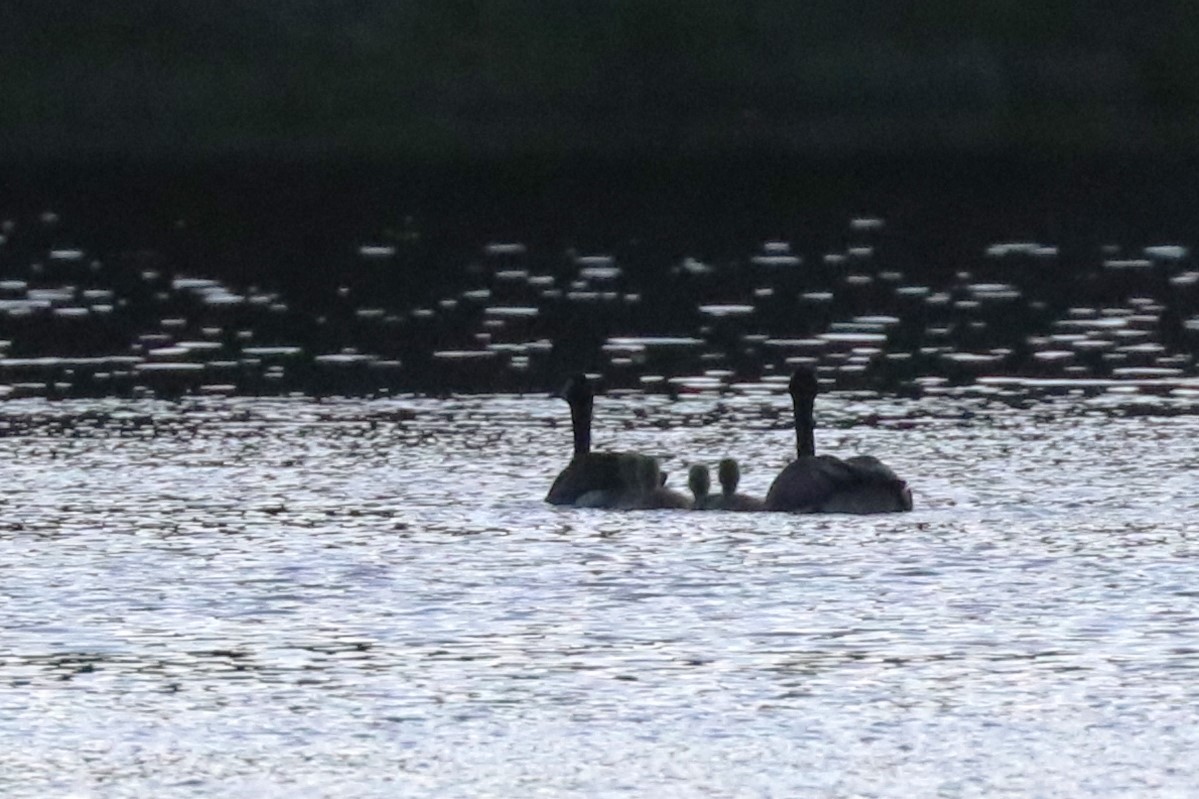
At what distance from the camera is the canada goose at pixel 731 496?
70.8ft

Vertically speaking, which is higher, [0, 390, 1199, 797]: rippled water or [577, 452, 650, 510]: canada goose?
[577, 452, 650, 510]: canada goose

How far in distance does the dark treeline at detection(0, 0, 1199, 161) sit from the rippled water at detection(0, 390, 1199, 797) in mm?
67578

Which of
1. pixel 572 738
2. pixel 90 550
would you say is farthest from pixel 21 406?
pixel 572 738

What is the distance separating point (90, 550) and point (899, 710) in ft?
22.0

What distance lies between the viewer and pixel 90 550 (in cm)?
1986

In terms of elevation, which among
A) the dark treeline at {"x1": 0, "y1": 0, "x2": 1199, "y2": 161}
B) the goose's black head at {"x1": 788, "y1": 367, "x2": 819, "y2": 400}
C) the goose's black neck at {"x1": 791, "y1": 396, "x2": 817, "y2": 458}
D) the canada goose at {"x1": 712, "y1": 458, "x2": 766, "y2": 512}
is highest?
the dark treeline at {"x1": 0, "y1": 0, "x2": 1199, "y2": 161}

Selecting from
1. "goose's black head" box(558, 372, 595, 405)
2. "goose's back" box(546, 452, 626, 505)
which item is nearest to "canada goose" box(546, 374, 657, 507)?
"goose's back" box(546, 452, 626, 505)

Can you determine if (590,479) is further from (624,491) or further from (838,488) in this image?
(838,488)

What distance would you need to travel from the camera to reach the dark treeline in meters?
93.2

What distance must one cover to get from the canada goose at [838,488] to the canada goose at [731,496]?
110 mm

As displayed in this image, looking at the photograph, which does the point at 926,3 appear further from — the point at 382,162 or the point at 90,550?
the point at 90,550

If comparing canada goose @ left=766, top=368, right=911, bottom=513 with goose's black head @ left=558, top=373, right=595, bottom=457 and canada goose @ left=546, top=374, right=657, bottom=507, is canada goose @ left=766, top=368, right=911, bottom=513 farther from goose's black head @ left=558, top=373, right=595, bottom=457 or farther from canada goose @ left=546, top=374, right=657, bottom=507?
goose's black head @ left=558, top=373, right=595, bottom=457

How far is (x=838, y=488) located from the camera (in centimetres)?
2128

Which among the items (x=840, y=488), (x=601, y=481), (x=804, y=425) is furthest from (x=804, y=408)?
(x=601, y=481)
